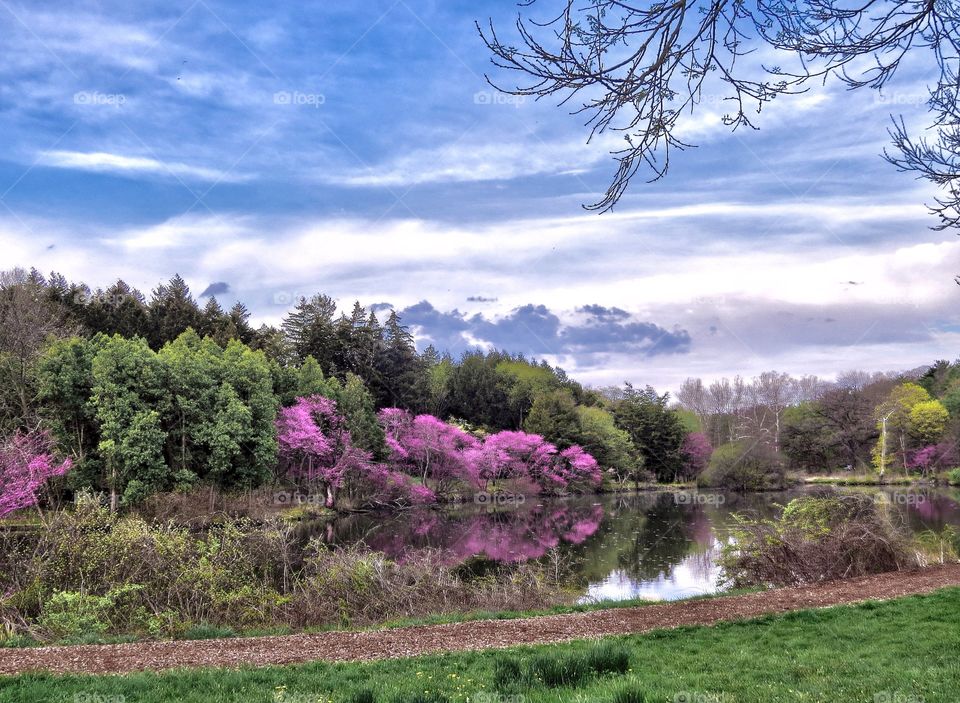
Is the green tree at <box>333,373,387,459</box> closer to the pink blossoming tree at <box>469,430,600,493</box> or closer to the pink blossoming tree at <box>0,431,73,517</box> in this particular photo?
the pink blossoming tree at <box>469,430,600,493</box>

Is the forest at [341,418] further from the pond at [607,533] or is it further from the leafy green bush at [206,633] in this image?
the leafy green bush at [206,633]

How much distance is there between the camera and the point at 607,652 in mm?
6039

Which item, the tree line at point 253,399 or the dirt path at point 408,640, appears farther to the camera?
the tree line at point 253,399

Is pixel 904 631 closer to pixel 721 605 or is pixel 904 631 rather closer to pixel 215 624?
pixel 721 605

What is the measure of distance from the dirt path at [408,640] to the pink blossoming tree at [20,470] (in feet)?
24.8

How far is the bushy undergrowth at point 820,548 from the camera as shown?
575 inches

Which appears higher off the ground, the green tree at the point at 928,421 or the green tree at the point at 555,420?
the green tree at the point at 555,420

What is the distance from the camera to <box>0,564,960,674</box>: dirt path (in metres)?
7.89

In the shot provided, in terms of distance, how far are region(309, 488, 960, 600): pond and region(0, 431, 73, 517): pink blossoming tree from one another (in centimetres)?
780

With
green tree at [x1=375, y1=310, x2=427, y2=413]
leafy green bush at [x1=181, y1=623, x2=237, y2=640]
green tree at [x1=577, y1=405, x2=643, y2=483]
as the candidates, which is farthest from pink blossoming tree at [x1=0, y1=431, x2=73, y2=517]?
green tree at [x1=577, y1=405, x2=643, y2=483]

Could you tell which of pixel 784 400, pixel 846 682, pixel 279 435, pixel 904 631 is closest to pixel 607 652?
pixel 846 682

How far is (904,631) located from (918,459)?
153 feet

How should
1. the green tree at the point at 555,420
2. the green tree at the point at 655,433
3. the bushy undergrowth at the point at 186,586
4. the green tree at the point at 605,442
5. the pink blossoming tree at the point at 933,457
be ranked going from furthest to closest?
the green tree at the point at 655,433 → the green tree at the point at 605,442 → the green tree at the point at 555,420 → the pink blossoming tree at the point at 933,457 → the bushy undergrowth at the point at 186,586

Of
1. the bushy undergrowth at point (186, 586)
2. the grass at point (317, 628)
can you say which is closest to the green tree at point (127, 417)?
the bushy undergrowth at point (186, 586)
